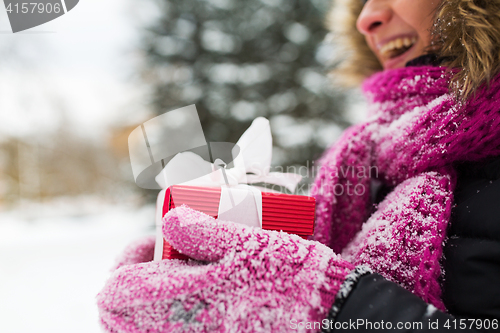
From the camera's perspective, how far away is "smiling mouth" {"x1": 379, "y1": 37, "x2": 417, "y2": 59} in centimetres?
57

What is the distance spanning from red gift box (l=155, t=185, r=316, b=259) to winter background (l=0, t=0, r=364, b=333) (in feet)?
2.84

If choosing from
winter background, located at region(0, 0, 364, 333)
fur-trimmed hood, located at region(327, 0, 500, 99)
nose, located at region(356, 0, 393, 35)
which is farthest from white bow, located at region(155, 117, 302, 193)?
winter background, located at region(0, 0, 364, 333)

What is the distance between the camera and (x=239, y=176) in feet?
1.35

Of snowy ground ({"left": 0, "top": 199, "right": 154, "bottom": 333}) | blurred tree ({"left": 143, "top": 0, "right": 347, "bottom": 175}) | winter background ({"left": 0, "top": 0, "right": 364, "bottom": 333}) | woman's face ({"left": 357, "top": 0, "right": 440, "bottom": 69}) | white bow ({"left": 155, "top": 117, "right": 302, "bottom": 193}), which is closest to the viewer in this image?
white bow ({"left": 155, "top": 117, "right": 302, "bottom": 193})

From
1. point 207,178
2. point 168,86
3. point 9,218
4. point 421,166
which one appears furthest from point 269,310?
point 9,218

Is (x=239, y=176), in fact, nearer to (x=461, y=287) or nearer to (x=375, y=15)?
(x=461, y=287)

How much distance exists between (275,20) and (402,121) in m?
1.31

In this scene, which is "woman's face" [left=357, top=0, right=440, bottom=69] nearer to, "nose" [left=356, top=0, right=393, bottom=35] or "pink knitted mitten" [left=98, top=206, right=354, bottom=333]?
"nose" [left=356, top=0, right=393, bottom=35]

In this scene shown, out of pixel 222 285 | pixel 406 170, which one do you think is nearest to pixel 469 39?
pixel 406 170

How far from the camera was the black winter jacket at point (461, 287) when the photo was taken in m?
0.29

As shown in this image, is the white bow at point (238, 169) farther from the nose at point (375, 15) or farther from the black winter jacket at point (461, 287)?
the nose at point (375, 15)

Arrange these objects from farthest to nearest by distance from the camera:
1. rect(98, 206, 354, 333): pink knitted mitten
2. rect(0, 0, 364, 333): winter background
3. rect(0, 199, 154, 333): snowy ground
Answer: rect(0, 0, 364, 333): winter background → rect(0, 199, 154, 333): snowy ground → rect(98, 206, 354, 333): pink knitted mitten

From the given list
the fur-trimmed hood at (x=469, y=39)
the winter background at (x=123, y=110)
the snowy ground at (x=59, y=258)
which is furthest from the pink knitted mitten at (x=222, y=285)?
the winter background at (x=123, y=110)

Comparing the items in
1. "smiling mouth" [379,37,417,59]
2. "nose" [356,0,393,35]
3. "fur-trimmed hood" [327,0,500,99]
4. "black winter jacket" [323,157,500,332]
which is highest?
"nose" [356,0,393,35]
